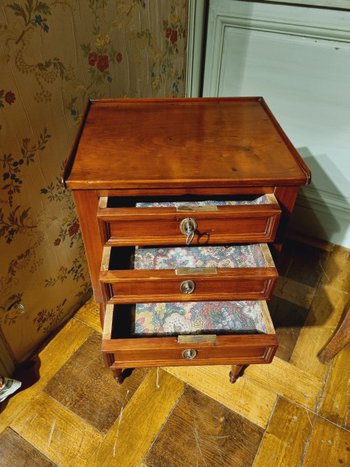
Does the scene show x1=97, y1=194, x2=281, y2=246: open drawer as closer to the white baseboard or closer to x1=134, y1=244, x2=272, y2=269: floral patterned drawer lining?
x1=134, y1=244, x2=272, y2=269: floral patterned drawer lining

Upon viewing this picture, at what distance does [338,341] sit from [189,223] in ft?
2.03

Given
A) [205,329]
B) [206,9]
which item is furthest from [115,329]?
[206,9]

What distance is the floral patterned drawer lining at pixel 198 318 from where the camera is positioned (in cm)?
86

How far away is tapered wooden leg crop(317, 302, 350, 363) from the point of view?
928 millimetres

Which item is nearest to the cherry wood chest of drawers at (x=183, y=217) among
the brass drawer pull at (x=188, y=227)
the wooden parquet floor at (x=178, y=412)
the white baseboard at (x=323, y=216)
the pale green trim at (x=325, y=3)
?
the brass drawer pull at (x=188, y=227)

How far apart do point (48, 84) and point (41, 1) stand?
155 millimetres

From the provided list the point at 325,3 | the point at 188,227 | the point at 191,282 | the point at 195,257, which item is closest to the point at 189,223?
the point at 188,227

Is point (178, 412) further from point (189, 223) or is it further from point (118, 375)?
point (189, 223)

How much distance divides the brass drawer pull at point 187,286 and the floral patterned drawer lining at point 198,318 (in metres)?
0.18

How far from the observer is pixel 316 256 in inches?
54.3

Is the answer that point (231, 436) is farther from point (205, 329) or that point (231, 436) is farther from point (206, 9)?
point (206, 9)

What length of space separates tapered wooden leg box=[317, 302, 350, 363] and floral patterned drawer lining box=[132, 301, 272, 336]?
27cm

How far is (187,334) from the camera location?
80 centimetres

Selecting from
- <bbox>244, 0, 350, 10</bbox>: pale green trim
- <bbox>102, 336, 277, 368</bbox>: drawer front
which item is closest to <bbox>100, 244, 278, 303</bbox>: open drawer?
<bbox>102, 336, 277, 368</bbox>: drawer front
